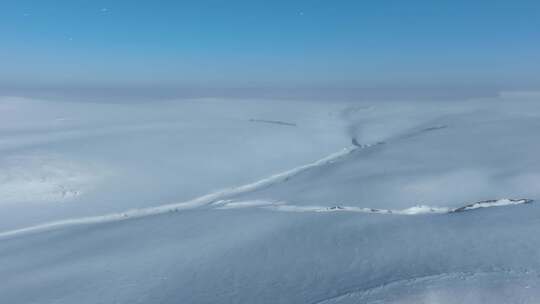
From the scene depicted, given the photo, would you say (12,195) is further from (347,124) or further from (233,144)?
(347,124)

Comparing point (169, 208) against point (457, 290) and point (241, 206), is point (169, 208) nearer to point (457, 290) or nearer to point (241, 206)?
point (241, 206)

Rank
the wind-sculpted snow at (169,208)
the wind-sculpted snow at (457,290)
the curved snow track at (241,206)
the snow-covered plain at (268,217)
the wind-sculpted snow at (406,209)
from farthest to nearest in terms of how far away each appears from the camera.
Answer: the wind-sculpted snow at (169,208), the curved snow track at (241,206), the wind-sculpted snow at (406,209), the snow-covered plain at (268,217), the wind-sculpted snow at (457,290)

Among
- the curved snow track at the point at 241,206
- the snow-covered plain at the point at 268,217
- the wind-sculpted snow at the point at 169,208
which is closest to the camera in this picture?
the snow-covered plain at the point at 268,217

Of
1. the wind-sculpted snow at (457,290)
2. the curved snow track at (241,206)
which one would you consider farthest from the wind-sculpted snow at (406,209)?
the wind-sculpted snow at (457,290)

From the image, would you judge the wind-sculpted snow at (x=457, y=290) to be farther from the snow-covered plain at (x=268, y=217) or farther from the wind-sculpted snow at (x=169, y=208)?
the wind-sculpted snow at (x=169, y=208)

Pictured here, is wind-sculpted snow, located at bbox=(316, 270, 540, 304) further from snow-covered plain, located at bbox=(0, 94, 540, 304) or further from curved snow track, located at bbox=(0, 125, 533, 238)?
curved snow track, located at bbox=(0, 125, 533, 238)

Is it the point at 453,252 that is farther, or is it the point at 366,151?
the point at 366,151

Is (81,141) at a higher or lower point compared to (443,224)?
higher

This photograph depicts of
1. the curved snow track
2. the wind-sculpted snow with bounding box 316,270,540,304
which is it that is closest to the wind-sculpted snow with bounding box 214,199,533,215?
the curved snow track

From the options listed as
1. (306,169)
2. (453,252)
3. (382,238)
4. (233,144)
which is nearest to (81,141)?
(233,144)
